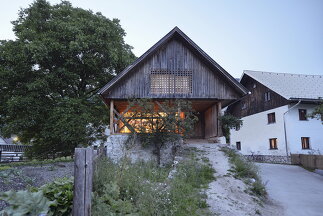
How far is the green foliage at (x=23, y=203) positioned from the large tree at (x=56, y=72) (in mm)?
10604

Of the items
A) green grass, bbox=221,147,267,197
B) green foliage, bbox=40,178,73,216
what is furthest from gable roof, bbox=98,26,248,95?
green foliage, bbox=40,178,73,216

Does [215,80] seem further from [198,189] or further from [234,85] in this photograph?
[198,189]

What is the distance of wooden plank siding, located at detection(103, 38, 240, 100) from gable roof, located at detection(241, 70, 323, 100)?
844 centimetres

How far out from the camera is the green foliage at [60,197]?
3107 millimetres

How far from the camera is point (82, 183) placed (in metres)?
2.87

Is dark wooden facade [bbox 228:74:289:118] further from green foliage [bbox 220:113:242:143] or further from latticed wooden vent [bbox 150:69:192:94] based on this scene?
latticed wooden vent [bbox 150:69:192:94]

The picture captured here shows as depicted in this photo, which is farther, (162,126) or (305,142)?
(305,142)

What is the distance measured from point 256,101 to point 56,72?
19.6 meters

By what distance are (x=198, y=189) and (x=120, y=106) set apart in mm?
10222

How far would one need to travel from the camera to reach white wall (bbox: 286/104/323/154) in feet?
58.2

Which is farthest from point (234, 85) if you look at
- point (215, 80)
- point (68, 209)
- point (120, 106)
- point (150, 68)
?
point (68, 209)

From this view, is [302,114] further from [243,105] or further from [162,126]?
[162,126]

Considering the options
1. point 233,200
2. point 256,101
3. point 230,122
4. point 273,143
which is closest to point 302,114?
point 273,143

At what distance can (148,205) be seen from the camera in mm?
4445
